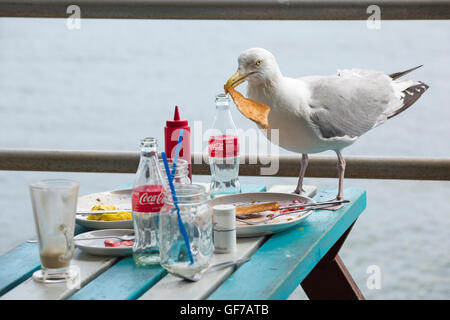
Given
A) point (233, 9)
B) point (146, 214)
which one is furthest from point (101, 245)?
point (233, 9)

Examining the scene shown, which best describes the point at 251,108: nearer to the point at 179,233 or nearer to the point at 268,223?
the point at 268,223

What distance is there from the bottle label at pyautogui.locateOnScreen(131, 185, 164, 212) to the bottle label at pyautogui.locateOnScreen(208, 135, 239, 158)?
13.6 inches

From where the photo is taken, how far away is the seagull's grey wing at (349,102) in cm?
157

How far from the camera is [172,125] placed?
1.42m

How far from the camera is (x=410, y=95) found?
1771 millimetres

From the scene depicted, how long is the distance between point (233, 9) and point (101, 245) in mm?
898

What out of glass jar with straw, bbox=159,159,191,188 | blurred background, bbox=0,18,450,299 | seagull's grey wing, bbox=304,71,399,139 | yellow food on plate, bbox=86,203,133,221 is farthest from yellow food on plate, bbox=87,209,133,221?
blurred background, bbox=0,18,450,299

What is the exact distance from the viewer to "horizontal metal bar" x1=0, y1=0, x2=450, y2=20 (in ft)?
6.00

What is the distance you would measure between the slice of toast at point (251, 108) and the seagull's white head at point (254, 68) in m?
0.03

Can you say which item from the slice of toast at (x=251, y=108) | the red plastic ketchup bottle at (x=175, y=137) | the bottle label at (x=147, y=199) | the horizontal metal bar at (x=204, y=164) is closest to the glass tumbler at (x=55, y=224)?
the bottle label at (x=147, y=199)

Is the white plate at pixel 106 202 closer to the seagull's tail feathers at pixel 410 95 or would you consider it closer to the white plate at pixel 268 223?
the white plate at pixel 268 223

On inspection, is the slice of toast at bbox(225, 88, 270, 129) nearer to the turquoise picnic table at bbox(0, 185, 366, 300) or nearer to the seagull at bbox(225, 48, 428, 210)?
the seagull at bbox(225, 48, 428, 210)
